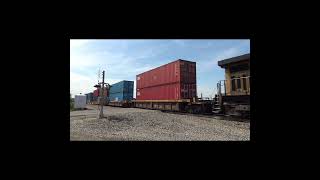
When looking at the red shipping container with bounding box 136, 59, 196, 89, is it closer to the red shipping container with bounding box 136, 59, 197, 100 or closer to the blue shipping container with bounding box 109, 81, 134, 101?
the red shipping container with bounding box 136, 59, 197, 100

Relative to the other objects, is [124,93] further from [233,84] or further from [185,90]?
[233,84]

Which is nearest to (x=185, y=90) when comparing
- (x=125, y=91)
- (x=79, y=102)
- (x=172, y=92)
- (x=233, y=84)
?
(x=172, y=92)

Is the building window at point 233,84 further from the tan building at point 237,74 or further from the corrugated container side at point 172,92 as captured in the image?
the corrugated container side at point 172,92

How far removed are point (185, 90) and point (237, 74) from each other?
6.02 m

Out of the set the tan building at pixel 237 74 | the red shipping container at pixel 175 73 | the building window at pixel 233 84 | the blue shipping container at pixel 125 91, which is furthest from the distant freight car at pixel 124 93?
the building window at pixel 233 84

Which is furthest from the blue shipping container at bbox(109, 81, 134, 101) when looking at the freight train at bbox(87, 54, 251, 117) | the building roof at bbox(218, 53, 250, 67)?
the building roof at bbox(218, 53, 250, 67)

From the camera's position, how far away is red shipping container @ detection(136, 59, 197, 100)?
55.9 ft

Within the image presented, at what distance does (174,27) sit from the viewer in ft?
9.52

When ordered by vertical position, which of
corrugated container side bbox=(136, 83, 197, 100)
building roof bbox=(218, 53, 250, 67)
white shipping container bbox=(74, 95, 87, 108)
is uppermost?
building roof bbox=(218, 53, 250, 67)

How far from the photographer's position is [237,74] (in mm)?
11664
